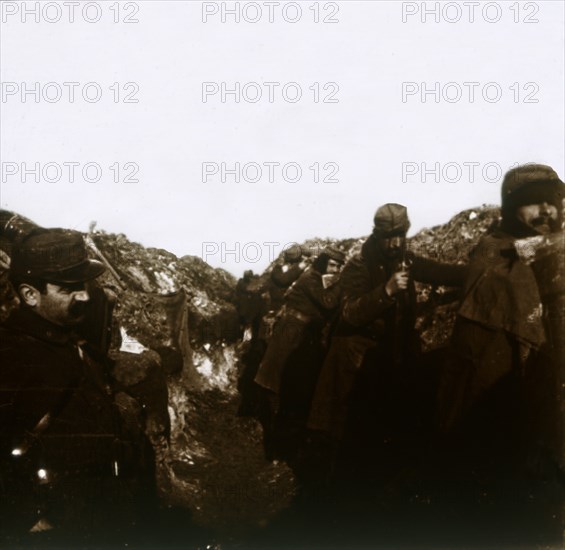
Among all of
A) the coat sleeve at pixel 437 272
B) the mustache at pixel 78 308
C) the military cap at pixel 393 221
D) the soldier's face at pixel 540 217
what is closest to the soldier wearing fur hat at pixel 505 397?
the coat sleeve at pixel 437 272

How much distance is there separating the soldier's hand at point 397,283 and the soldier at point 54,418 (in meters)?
2.40

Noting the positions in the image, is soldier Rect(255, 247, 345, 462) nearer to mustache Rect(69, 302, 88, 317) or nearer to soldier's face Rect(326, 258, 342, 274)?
soldier's face Rect(326, 258, 342, 274)

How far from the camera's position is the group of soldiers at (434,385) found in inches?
226

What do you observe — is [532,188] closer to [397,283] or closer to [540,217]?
[540,217]

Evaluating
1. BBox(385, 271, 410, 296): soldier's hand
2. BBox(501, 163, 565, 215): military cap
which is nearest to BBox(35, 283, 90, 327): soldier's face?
BBox(385, 271, 410, 296): soldier's hand

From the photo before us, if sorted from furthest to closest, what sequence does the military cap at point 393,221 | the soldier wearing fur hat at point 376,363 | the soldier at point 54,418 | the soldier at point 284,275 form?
the soldier at point 284,275 → the military cap at point 393,221 → the soldier wearing fur hat at point 376,363 → the soldier at point 54,418

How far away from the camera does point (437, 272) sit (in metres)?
5.93

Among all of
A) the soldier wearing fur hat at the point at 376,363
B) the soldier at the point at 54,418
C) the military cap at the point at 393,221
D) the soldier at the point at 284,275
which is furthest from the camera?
the soldier at the point at 284,275

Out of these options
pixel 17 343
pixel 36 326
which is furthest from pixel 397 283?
pixel 17 343

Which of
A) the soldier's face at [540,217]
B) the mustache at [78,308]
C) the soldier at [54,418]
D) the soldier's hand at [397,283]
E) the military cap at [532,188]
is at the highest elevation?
the military cap at [532,188]

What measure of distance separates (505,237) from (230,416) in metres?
2.68

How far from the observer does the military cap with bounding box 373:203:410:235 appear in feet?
19.4

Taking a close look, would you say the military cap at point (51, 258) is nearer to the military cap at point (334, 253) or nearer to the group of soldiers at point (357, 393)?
the group of soldiers at point (357, 393)

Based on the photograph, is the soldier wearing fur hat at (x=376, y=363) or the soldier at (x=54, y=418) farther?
→ the soldier wearing fur hat at (x=376, y=363)
